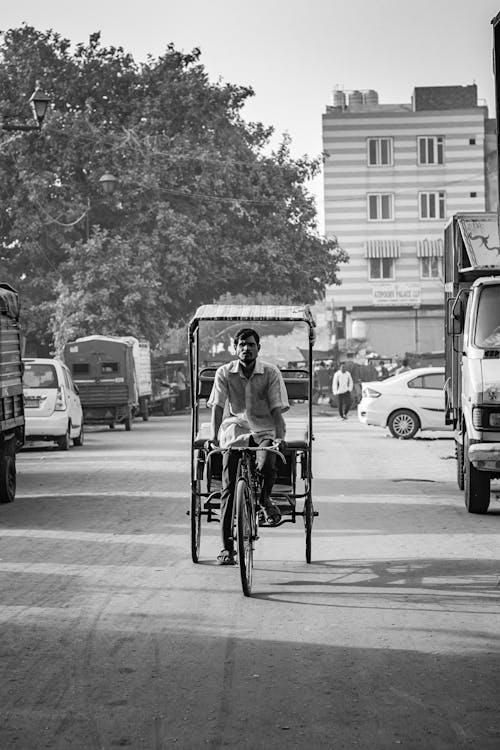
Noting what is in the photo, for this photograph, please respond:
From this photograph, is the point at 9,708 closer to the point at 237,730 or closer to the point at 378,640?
the point at 237,730

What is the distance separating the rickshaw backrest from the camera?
487 inches

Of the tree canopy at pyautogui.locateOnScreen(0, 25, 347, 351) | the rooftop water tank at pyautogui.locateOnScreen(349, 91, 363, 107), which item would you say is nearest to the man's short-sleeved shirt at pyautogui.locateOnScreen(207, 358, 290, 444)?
the tree canopy at pyautogui.locateOnScreen(0, 25, 347, 351)

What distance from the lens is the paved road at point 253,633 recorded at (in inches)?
221

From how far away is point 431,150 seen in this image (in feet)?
219

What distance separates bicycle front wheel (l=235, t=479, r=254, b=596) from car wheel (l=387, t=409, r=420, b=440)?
19.7 m

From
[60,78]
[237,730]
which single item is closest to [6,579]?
[237,730]

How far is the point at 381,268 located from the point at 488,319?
53193 millimetres

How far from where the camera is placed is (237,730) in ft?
18.1

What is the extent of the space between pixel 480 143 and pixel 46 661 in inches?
2473

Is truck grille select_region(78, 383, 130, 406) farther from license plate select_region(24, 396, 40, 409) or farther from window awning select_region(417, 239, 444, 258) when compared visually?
window awning select_region(417, 239, 444, 258)

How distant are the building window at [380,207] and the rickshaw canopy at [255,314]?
5591 centimetres

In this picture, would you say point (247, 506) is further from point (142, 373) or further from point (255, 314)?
point (142, 373)

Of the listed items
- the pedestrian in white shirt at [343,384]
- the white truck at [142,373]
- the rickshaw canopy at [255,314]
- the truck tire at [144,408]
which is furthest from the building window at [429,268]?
the rickshaw canopy at [255,314]

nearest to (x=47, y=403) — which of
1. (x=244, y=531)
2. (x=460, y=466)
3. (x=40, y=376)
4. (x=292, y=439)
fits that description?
(x=40, y=376)
